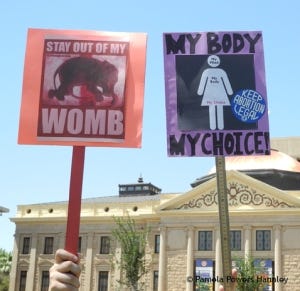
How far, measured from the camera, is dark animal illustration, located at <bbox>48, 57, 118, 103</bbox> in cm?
679

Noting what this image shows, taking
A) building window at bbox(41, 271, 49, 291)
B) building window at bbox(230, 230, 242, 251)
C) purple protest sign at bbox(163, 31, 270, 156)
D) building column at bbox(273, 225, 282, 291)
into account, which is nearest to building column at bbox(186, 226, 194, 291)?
building window at bbox(230, 230, 242, 251)

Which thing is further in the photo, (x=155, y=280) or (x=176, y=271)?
(x=155, y=280)

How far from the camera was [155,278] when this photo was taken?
57500 mm

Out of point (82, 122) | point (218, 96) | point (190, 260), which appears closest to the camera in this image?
point (82, 122)

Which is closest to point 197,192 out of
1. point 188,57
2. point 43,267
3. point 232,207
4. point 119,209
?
point 232,207

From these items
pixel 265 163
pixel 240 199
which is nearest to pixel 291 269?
pixel 240 199

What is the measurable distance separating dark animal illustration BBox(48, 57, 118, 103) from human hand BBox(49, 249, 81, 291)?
1.85 metres

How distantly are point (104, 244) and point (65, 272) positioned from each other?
2183 inches

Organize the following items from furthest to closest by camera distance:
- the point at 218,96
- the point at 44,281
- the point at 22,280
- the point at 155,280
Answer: the point at 22,280 → the point at 44,281 → the point at 155,280 → the point at 218,96

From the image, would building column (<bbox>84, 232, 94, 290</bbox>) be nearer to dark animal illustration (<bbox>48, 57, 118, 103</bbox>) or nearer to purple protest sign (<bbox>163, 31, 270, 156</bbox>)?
purple protest sign (<bbox>163, 31, 270, 156</bbox>)

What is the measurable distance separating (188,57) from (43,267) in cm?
5583

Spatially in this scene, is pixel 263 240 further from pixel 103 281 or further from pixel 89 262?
pixel 89 262

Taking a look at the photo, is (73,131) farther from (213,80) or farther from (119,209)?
(119,209)

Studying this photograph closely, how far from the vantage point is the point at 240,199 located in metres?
54.8
